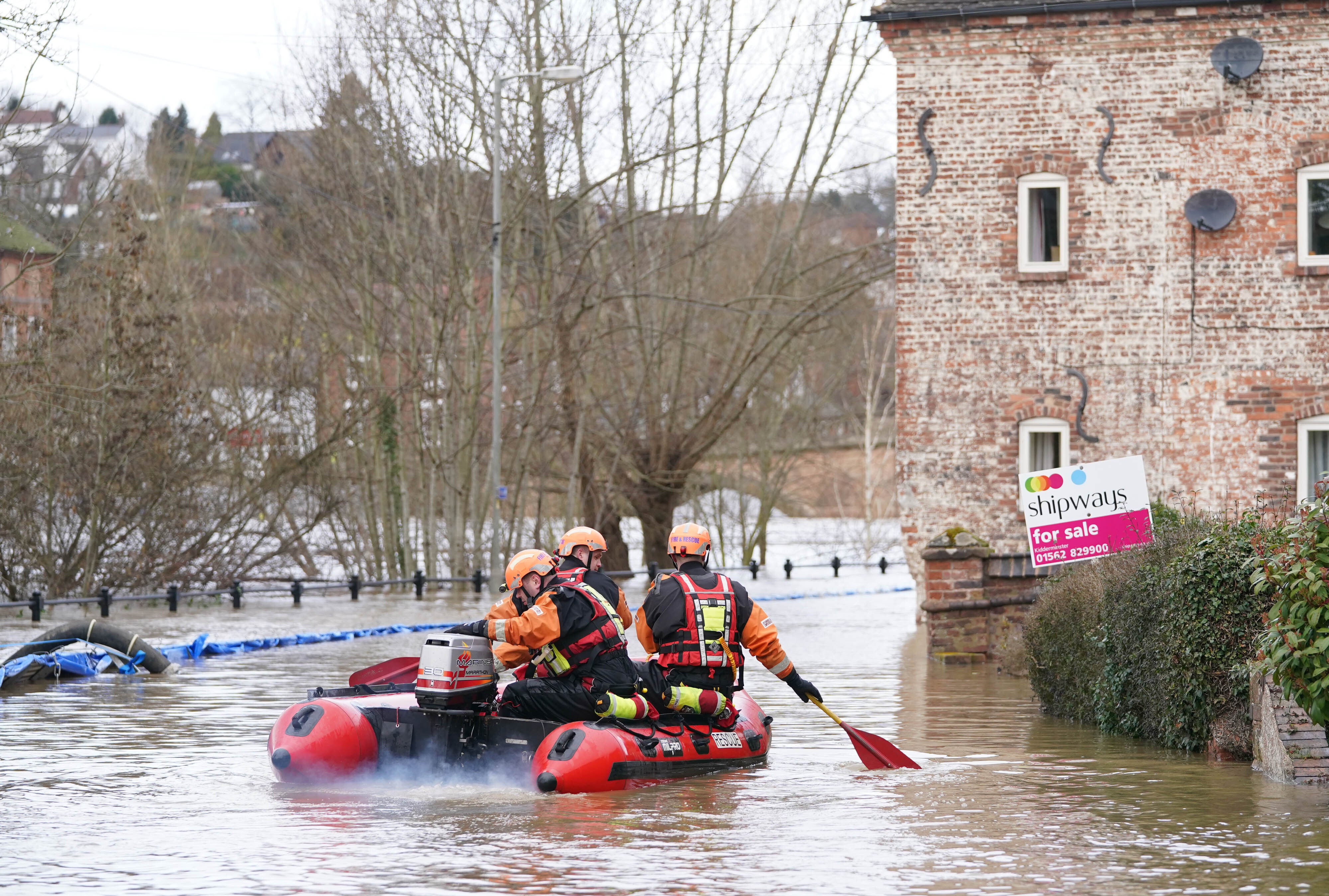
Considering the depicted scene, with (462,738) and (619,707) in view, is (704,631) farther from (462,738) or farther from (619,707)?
(462,738)

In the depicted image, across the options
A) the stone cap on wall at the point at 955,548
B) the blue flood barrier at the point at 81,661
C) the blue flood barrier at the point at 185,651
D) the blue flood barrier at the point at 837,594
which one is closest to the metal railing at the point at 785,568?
the blue flood barrier at the point at 837,594

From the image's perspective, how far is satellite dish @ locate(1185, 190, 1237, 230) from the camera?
974 inches

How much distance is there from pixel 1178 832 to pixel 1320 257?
16.9 meters

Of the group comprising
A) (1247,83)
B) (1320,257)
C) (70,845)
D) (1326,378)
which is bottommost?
(70,845)

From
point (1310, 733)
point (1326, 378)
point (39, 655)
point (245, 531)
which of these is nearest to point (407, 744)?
point (1310, 733)

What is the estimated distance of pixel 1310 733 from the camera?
1138cm

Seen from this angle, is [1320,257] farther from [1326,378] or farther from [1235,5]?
[1235,5]

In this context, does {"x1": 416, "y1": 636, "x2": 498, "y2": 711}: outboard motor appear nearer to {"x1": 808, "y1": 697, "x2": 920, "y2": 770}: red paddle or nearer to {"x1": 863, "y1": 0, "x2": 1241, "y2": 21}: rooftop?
{"x1": 808, "y1": 697, "x2": 920, "y2": 770}: red paddle

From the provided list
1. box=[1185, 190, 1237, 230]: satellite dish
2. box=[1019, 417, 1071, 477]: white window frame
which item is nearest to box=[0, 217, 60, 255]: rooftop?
box=[1019, 417, 1071, 477]: white window frame

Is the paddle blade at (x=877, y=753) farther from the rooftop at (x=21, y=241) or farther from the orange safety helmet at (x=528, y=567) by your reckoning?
the rooftop at (x=21, y=241)

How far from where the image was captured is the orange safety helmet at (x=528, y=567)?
479 inches

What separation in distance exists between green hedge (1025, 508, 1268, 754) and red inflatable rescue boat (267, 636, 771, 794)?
3.26 metres

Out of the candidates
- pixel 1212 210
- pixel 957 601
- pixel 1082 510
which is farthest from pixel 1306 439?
pixel 1082 510

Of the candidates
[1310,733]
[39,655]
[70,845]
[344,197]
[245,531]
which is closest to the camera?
[70,845]
